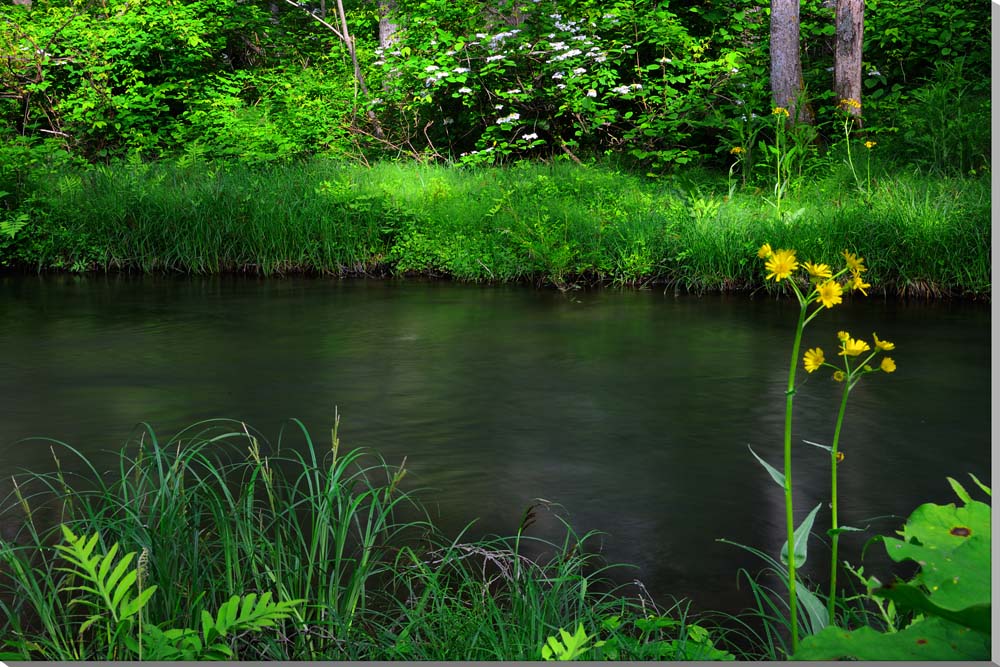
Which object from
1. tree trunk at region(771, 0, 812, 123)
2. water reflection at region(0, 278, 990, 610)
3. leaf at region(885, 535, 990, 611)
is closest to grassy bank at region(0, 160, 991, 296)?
water reflection at region(0, 278, 990, 610)

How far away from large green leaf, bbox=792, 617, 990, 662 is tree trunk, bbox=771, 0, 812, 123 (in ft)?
37.8

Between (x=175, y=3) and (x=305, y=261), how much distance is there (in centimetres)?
712

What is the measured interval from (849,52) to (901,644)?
1194 cm

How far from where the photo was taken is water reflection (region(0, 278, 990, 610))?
14.9 feet

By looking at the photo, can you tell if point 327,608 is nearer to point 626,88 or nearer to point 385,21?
point 626,88

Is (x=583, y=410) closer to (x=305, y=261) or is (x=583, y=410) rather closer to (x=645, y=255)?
(x=645, y=255)

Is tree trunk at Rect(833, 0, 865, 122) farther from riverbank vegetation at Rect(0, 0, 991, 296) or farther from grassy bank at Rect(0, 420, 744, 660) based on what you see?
grassy bank at Rect(0, 420, 744, 660)

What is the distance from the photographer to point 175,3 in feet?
53.8

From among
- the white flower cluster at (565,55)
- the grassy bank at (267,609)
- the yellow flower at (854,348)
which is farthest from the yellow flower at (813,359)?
the white flower cluster at (565,55)

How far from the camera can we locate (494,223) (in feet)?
34.9

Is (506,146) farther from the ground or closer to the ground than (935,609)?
Result: farther from the ground

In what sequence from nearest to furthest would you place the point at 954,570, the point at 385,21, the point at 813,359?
the point at 954,570
the point at 813,359
the point at 385,21

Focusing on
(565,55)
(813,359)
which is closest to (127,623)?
(813,359)

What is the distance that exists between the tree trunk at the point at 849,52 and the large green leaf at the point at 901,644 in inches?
448
